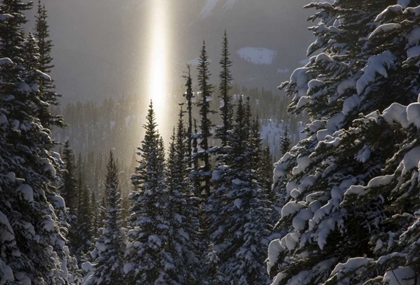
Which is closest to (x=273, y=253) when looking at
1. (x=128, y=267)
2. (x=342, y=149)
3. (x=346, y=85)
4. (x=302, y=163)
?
(x=302, y=163)

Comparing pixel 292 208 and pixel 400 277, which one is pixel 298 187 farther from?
pixel 400 277

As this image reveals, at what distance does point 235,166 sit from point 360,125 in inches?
825

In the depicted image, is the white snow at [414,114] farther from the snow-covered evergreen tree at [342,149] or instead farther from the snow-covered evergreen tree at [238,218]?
the snow-covered evergreen tree at [238,218]

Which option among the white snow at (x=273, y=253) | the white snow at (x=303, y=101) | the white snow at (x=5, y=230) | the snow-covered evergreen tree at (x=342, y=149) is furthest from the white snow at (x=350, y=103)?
the white snow at (x=5, y=230)

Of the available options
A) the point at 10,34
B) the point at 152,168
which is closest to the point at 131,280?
the point at 152,168

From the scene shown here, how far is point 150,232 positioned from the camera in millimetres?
23062

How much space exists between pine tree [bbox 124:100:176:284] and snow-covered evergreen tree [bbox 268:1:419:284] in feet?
50.7

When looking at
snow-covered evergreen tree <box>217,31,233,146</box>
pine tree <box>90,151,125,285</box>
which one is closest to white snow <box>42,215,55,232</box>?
pine tree <box>90,151,125,285</box>

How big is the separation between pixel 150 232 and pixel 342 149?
18.3 metres

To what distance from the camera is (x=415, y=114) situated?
4391mm

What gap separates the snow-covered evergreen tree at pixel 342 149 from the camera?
253 inches

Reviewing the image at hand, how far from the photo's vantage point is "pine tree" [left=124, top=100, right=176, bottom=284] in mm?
22094

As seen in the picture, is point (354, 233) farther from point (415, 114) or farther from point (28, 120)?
point (28, 120)

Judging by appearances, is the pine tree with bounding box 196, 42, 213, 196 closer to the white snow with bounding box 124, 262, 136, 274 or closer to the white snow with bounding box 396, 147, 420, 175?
the white snow with bounding box 124, 262, 136, 274
